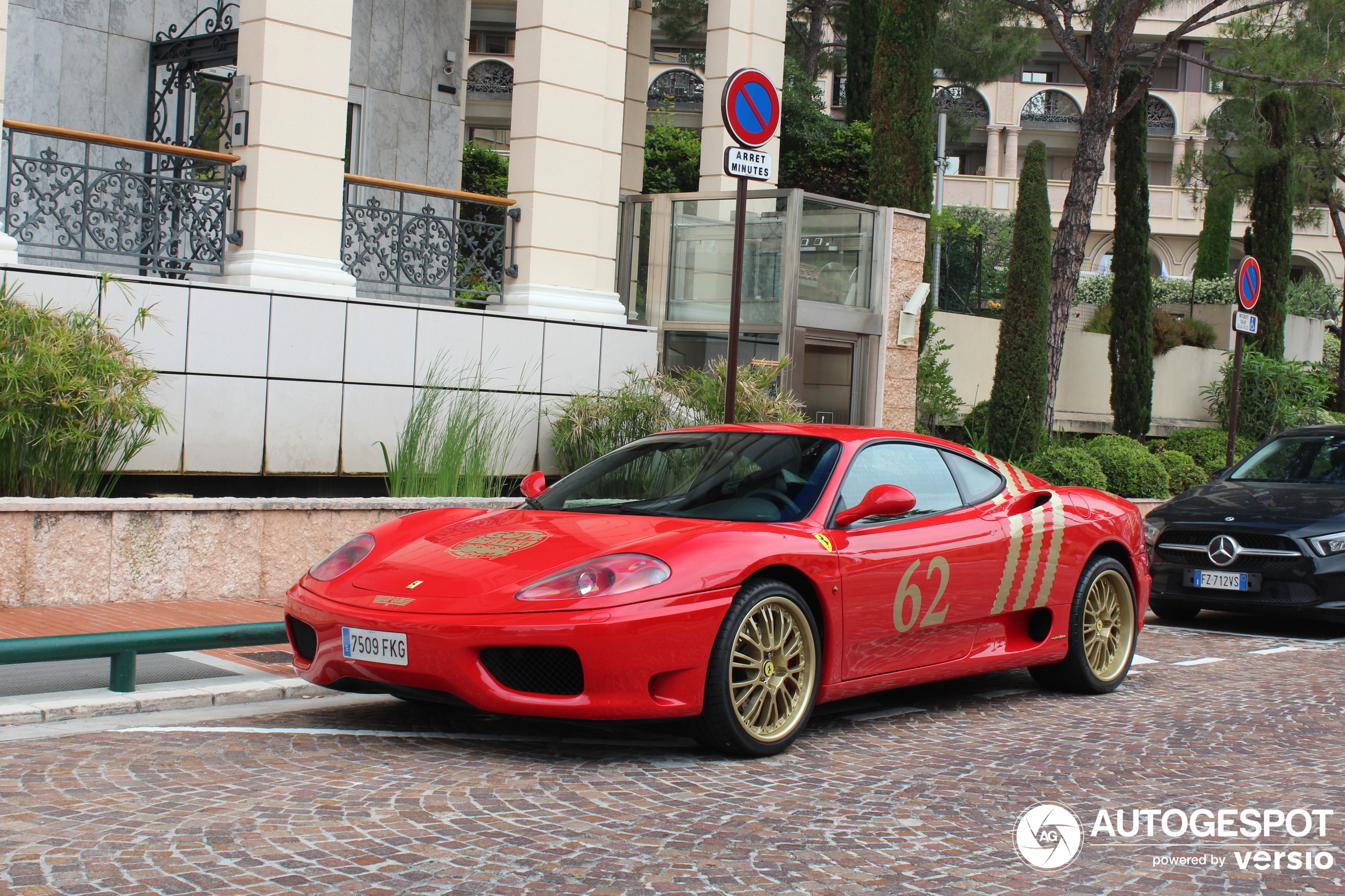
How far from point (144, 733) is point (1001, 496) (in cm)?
415

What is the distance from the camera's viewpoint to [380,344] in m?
11.8

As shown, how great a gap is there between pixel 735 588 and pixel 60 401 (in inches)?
205

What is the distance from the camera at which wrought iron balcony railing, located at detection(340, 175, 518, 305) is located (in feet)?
40.6

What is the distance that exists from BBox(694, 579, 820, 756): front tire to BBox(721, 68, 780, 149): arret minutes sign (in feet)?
14.3

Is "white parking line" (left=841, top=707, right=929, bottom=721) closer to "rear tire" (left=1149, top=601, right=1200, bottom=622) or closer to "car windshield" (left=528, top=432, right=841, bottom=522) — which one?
"car windshield" (left=528, top=432, right=841, bottom=522)

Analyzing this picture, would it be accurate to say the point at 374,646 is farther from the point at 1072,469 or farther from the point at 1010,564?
the point at 1072,469

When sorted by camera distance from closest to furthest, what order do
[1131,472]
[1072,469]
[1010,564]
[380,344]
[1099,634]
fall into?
[1010,564] < [1099,634] < [380,344] < [1072,469] < [1131,472]

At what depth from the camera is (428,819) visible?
455 centimetres

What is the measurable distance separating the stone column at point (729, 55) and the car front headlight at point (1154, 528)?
6.31 m

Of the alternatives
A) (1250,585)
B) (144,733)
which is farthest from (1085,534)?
(144,733)

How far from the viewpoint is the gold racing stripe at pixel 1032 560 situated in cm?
691

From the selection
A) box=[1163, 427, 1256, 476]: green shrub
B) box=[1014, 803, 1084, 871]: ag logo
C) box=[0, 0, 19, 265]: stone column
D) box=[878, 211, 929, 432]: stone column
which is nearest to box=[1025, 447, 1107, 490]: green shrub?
box=[878, 211, 929, 432]: stone column

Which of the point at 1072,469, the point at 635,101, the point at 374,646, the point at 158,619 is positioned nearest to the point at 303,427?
the point at 158,619

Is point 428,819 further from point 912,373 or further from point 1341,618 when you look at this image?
point 912,373
